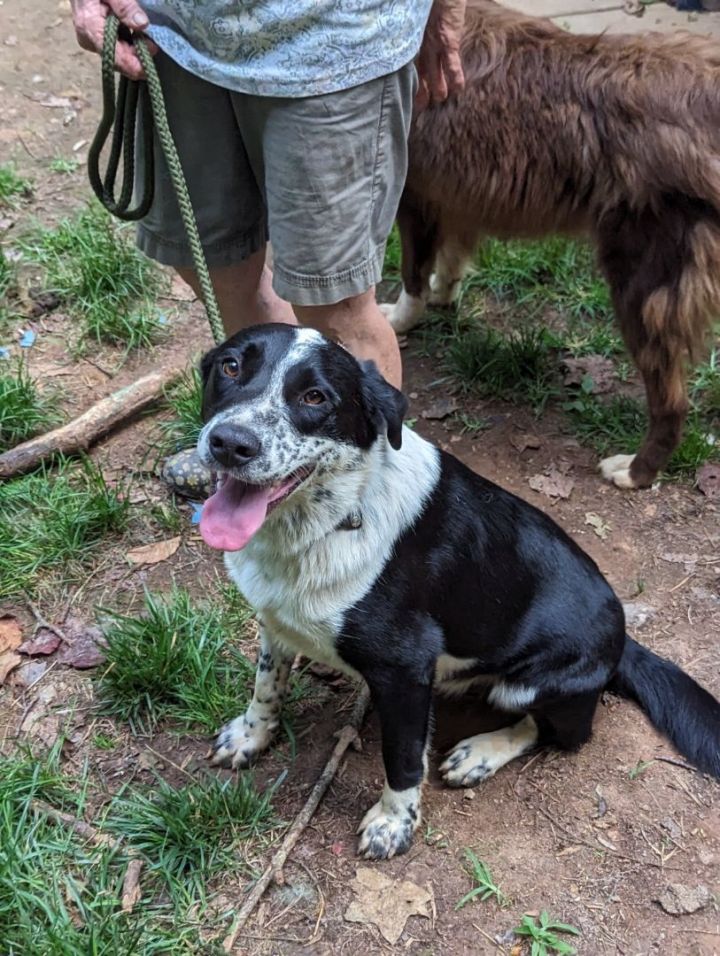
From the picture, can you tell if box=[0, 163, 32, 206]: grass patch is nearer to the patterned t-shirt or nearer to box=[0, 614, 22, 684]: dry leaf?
box=[0, 614, 22, 684]: dry leaf

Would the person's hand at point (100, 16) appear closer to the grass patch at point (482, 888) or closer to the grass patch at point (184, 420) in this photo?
the grass patch at point (184, 420)

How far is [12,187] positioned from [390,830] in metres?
3.78

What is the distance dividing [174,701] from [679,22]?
4.79 m

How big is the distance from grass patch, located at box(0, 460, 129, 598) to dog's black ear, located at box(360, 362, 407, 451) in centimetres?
142

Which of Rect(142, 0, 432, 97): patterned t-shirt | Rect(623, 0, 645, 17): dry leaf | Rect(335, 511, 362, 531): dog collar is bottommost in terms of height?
Rect(335, 511, 362, 531): dog collar

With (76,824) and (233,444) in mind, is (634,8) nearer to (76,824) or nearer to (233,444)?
(233,444)

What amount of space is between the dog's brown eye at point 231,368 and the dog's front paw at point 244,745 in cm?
103

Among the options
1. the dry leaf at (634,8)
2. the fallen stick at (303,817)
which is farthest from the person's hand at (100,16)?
the dry leaf at (634,8)

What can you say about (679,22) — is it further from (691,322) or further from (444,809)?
(444,809)

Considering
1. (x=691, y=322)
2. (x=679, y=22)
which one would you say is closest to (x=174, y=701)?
(x=691, y=322)

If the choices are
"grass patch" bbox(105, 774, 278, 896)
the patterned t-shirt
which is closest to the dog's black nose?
the patterned t-shirt

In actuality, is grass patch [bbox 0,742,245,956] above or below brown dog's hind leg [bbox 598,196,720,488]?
below

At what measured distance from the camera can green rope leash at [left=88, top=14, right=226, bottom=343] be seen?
6.86 feet

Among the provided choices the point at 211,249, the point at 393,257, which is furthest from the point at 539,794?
the point at 393,257
